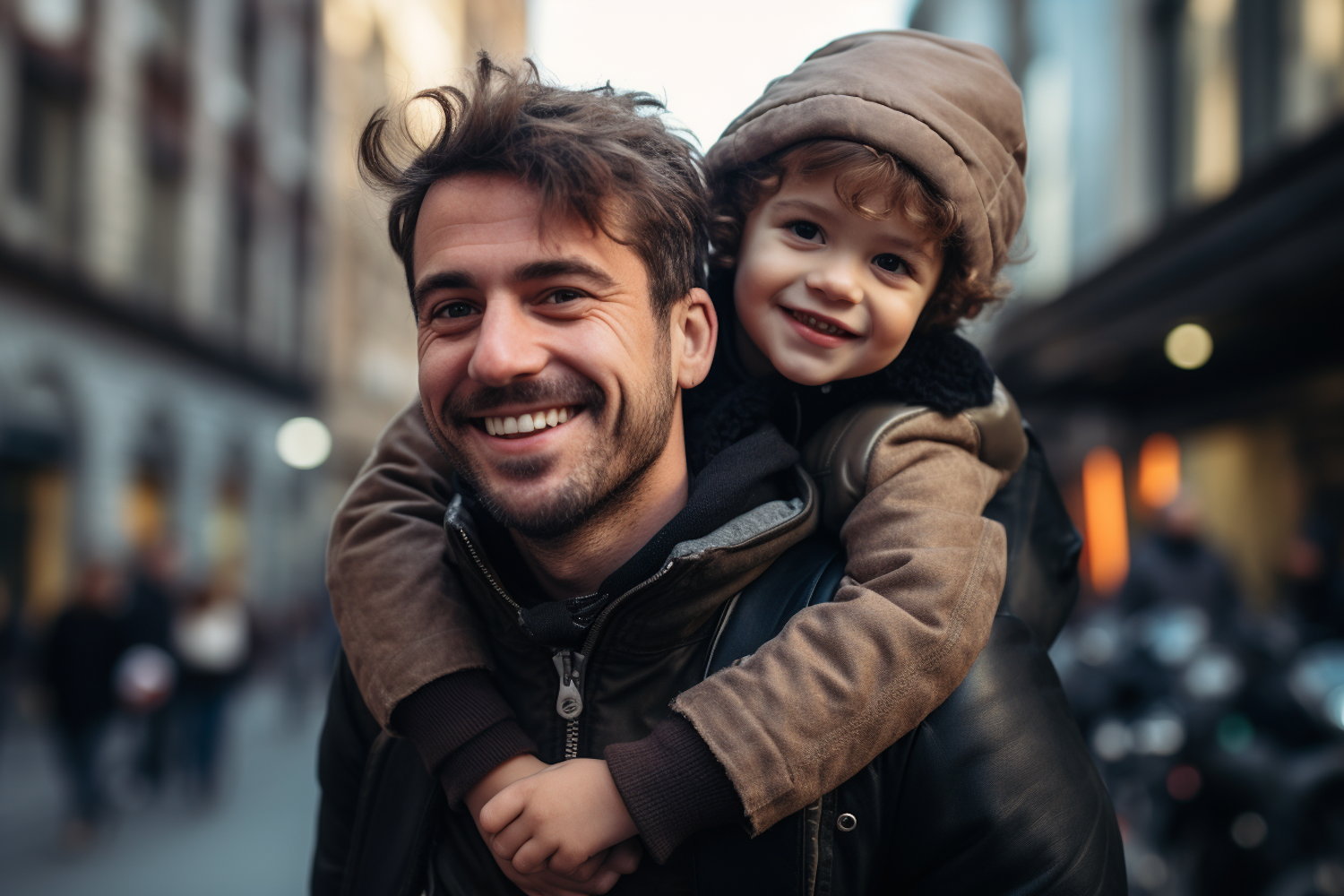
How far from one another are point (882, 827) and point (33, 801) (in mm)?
9173

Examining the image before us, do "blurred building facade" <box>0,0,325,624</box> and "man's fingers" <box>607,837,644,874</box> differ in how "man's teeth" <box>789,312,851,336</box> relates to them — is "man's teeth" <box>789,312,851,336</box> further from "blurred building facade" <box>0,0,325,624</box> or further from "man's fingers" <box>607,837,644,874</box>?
"blurred building facade" <box>0,0,325,624</box>

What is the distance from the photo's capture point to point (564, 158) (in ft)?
5.59

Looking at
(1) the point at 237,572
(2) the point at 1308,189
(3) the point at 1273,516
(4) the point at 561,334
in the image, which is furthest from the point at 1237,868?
(1) the point at 237,572

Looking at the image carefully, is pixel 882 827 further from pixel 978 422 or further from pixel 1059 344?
pixel 1059 344

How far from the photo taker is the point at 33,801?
857cm

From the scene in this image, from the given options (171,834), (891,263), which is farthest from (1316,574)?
(171,834)

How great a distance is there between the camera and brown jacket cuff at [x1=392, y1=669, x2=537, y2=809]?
1643 millimetres

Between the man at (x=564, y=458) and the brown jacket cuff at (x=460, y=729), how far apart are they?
33 millimetres

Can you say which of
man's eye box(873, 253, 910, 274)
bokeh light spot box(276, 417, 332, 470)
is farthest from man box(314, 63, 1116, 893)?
bokeh light spot box(276, 417, 332, 470)

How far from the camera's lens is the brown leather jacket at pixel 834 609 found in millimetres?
1465

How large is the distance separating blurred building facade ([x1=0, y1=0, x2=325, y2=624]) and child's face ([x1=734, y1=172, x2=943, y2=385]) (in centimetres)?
1082

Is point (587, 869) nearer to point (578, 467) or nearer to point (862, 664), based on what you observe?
point (862, 664)

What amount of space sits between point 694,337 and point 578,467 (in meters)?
0.38

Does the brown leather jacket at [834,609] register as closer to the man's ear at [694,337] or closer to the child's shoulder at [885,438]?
the child's shoulder at [885,438]
